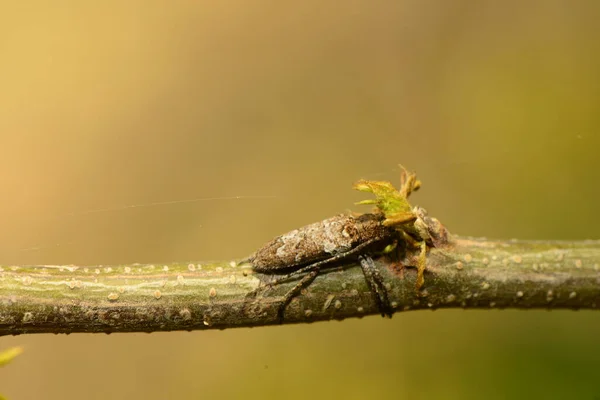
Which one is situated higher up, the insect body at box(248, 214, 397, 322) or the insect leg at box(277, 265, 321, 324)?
the insect body at box(248, 214, 397, 322)

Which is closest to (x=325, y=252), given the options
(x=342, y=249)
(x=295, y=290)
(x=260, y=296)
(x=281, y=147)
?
(x=342, y=249)

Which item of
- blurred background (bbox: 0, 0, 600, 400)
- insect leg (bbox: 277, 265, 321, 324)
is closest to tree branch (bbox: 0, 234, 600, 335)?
insect leg (bbox: 277, 265, 321, 324)

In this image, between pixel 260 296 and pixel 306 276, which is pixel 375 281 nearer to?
pixel 306 276

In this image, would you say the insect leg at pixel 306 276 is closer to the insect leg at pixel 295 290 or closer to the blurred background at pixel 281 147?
the insect leg at pixel 295 290

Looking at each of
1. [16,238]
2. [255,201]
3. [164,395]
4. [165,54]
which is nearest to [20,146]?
[16,238]

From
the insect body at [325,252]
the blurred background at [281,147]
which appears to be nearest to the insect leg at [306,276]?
the insect body at [325,252]

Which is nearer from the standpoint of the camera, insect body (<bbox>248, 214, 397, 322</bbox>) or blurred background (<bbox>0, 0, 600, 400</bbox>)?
insect body (<bbox>248, 214, 397, 322</bbox>)

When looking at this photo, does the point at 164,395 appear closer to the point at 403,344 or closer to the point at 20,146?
the point at 403,344

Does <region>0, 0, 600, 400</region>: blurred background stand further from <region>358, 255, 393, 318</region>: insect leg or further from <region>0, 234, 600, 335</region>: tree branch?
<region>358, 255, 393, 318</region>: insect leg
